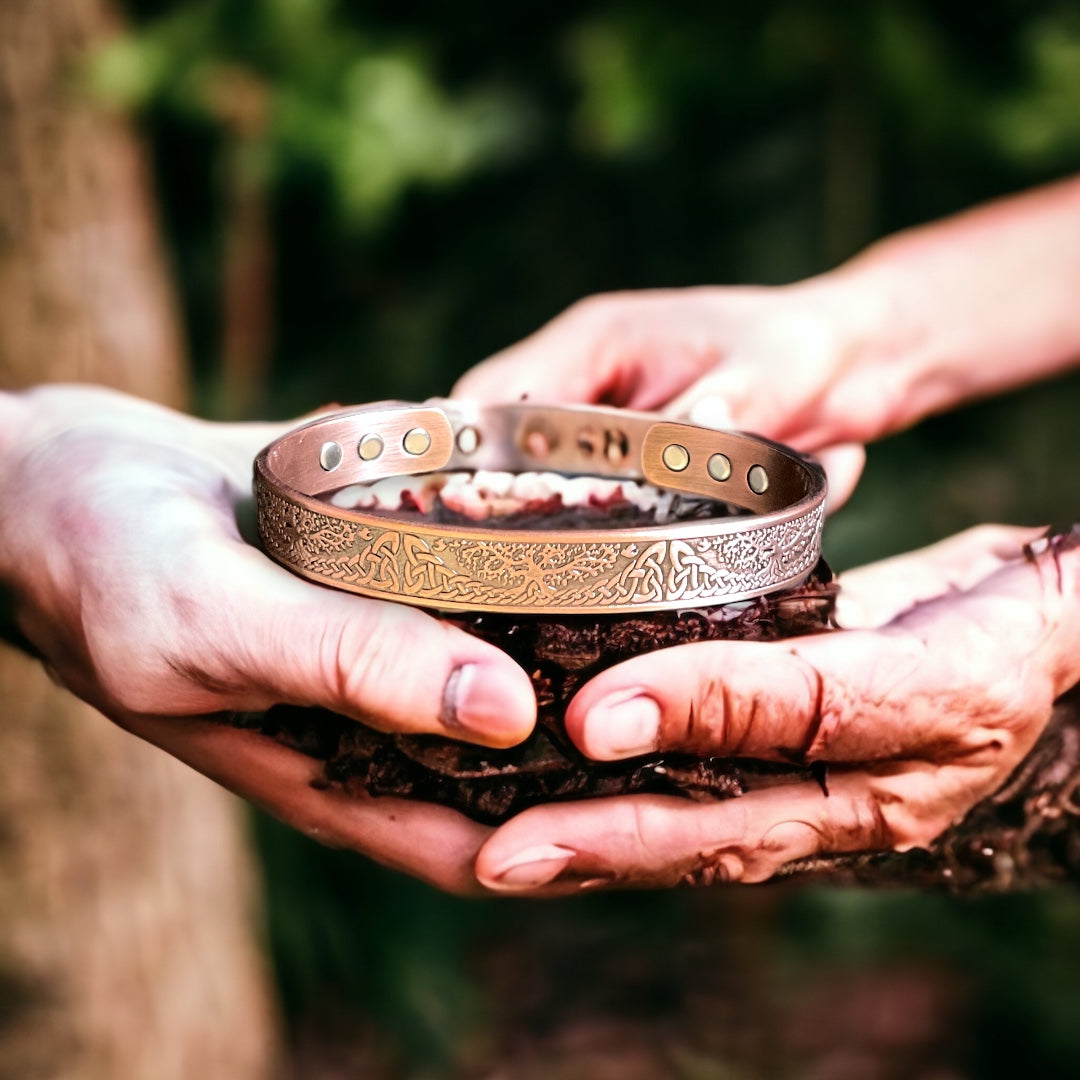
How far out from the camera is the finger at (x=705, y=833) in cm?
81

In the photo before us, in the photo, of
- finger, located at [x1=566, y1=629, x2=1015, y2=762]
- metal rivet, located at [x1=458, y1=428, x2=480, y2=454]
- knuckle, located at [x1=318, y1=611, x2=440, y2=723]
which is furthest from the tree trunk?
finger, located at [x1=566, y1=629, x2=1015, y2=762]

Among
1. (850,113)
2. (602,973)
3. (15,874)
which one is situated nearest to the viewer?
(15,874)

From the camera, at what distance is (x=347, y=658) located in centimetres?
78

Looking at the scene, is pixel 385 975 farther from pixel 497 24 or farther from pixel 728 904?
pixel 497 24

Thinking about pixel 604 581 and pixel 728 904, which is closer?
pixel 604 581

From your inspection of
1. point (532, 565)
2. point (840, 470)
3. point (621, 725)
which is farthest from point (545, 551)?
point (840, 470)

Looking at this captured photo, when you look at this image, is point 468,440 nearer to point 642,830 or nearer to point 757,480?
point 757,480

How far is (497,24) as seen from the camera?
203 centimetres

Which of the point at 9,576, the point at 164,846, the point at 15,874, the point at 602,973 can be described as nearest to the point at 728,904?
the point at 602,973

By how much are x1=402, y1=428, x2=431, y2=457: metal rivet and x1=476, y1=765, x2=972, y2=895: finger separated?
0.46m

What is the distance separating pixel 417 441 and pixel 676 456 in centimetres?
24

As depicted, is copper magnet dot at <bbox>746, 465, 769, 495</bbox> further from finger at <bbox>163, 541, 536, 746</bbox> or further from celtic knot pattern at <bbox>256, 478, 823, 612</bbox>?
finger at <bbox>163, 541, 536, 746</bbox>

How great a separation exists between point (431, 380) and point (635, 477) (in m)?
1.03

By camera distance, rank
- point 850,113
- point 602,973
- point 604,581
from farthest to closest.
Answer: point 602,973, point 850,113, point 604,581
